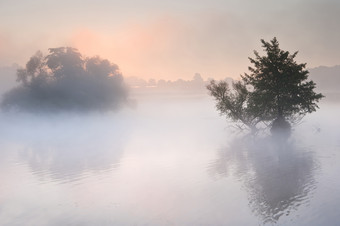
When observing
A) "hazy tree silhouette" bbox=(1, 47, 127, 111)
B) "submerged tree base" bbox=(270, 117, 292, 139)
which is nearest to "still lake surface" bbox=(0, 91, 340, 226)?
"submerged tree base" bbox=(270, 117, 292, 139)

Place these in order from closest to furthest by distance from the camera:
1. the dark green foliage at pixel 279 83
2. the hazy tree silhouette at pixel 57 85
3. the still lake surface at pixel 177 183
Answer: the still lake surface at pixel 177 183
the dark green foliage at pixel 279 83
the hazy tree silhouette at pixel 57 85

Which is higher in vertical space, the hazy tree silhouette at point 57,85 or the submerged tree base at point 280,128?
the hazy tree silhouette at point 57,85

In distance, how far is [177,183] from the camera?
30.1 meters

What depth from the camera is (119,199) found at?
25953 mm

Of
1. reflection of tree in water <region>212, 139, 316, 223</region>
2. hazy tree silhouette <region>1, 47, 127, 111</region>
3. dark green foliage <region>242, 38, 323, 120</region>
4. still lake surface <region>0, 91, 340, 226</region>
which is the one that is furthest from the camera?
hazy tree silhouette <region>1, 47, 127, 111</region>

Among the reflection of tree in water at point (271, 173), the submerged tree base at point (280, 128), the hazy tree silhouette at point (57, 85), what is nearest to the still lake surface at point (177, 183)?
the reflection of tree in water at point (271, 173)

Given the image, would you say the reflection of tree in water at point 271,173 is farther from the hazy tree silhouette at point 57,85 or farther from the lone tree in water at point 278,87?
the hazy tree silhouette at point 57,85

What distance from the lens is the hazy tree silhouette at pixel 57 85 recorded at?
10244 cm

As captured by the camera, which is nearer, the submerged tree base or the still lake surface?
the still lake surface

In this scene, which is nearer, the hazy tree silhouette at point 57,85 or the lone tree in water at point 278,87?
the lone tree in water at point 278,87

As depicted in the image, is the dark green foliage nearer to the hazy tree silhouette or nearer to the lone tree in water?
the lone tree in water

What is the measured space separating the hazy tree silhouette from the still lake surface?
49.2 meters

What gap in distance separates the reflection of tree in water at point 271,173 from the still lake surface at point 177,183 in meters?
0.07

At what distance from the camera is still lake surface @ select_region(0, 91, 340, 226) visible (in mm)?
21719
